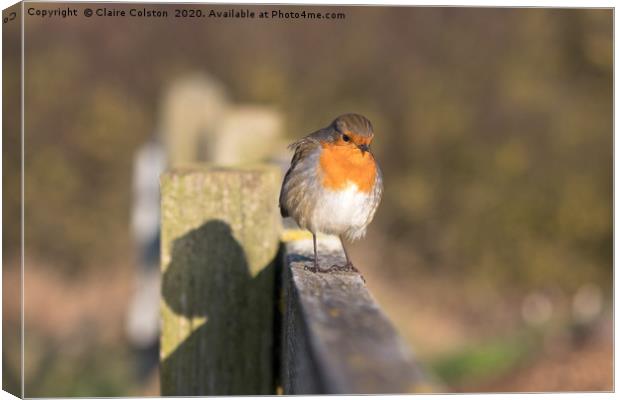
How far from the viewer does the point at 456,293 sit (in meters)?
9.48

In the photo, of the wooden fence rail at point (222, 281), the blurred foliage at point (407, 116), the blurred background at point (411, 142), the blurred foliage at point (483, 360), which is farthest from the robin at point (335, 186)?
the blurred foliage at point (407, 116)

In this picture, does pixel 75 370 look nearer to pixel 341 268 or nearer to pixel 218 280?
pixel 218 280

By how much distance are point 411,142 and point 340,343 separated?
9.01 meters

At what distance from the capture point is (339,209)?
8.95 feet

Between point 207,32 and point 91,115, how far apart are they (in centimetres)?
161

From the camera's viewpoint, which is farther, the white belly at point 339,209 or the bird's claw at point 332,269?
the white belly at point 339,209

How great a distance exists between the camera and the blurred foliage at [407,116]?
9.29 m

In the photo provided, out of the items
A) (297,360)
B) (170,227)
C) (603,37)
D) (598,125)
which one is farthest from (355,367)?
(598,125)

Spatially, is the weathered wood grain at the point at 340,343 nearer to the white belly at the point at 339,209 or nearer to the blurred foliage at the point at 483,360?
the white belly at the point at 339,209

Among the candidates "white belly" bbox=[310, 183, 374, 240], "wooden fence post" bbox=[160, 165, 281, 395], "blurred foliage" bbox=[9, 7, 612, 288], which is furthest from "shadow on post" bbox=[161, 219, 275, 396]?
"blurred foliage" bbox=[9, 7, 612, 288]

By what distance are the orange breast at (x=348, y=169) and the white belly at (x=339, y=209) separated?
0.07 feet

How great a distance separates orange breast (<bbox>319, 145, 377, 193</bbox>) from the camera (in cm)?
272

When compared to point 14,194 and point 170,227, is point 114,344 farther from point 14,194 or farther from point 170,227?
point 170,227

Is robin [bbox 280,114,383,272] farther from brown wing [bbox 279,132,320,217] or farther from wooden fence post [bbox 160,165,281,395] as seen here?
wooden fence post [bbox 160,165,281,395]
